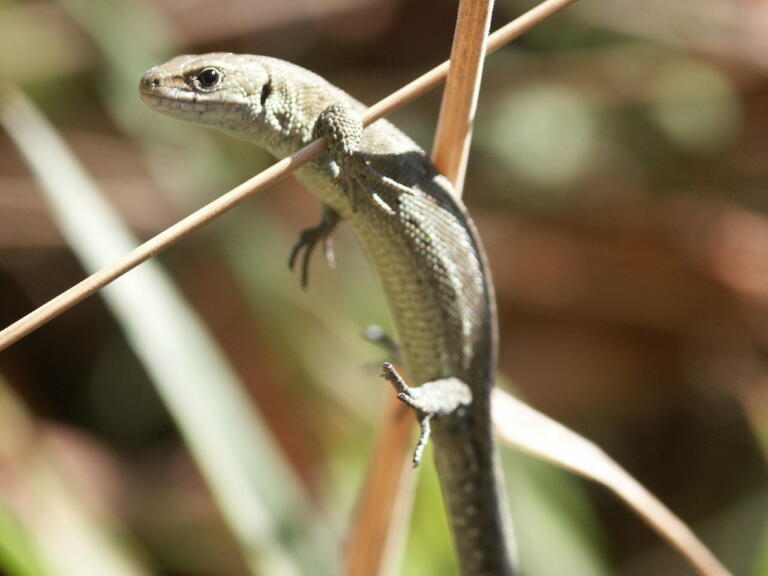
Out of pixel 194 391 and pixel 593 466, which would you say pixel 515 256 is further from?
pixel 593 466

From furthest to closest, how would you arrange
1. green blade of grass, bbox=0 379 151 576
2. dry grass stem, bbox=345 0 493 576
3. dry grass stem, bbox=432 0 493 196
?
green blade of grass, bbox=0 379 151 576, dry grass stem, bbox=345 0 493 576, dry grass stem, bbox=432 0 493 196

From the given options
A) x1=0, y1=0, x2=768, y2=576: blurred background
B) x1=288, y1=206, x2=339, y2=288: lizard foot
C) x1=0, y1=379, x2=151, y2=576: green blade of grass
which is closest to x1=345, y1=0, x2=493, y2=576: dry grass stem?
x1=288, y1=206, x2=339, y2=288: lizard foot

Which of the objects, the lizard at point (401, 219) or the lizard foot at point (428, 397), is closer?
the lizard foot at point (428, 397)

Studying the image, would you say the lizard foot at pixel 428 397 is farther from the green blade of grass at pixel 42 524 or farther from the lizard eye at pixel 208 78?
the green blade of grass at pixel 42 524

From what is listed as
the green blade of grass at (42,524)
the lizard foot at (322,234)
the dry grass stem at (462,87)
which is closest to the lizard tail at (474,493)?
the lizard foot at (322,234)

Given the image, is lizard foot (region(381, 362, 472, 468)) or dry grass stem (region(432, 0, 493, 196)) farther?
lizard foot (region(381, 362, 472, 468))

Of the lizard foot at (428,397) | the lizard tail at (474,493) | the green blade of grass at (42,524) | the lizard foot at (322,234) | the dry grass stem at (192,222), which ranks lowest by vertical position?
the green blade of grass at (42,524)

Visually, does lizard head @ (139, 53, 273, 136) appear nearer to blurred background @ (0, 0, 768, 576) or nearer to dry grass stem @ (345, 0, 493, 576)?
dry grass stem @ (345, 0, 493, 576)

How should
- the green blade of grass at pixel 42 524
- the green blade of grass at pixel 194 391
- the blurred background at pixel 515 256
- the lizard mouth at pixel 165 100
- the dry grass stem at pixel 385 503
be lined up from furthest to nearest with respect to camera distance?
1. the blurred background at pixel 515 256
2. the green blade of grass at pixel 194 391
3. the green blade of grass at pixel 42 524
4. the dry grass stem at pixel 385 503
5. the lizard mouth at pixel 165 100
